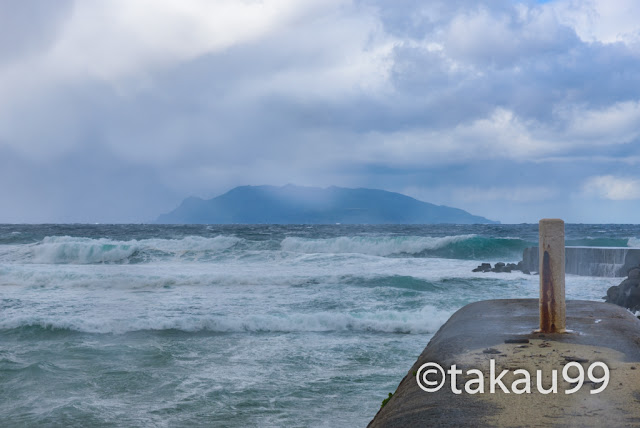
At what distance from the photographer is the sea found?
677 centimetres

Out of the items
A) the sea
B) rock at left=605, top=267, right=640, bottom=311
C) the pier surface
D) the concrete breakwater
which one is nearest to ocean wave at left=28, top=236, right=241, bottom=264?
the sea

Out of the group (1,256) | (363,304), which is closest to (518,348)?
(363,304)

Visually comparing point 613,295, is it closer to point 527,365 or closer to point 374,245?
point 527,365

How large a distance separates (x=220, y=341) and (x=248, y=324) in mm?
1204

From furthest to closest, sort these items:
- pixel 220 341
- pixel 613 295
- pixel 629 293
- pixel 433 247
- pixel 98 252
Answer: pixel 433 247
pixel 98 252
pixel 613 295
pixel 629 293
pixel 220 341

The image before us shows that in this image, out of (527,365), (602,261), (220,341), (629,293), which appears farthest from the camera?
(602,261)

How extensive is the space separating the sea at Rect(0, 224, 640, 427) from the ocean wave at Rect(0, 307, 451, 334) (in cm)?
3

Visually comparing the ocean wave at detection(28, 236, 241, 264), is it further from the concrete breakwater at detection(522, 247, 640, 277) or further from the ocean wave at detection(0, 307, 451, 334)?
the ocean wave at detection(0, 307, 451, 334)

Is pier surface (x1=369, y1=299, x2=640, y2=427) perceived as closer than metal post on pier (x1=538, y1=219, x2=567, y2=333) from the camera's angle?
Yes

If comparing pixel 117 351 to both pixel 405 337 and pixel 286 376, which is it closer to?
pixel 286 376

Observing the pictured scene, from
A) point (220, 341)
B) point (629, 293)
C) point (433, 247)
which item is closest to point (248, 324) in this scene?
point (220, 341)

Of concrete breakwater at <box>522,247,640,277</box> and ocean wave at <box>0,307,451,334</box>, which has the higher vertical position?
concrete breakwater at <box>522,247,640,277</box>

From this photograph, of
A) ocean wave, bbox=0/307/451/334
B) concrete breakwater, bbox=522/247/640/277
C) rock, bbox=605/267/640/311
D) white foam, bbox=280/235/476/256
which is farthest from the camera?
white foam, bbox=280/235/476/256

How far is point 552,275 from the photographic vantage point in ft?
14.1
